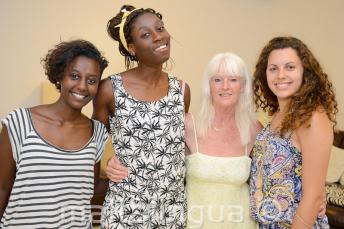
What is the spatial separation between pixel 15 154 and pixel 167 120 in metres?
0.62

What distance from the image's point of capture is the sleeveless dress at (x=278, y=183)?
60.4 inches

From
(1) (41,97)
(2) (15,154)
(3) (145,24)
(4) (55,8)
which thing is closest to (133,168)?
(2) (15,154)

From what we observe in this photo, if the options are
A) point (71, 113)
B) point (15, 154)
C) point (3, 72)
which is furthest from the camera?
point (3, 72)

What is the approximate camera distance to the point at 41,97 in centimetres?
367

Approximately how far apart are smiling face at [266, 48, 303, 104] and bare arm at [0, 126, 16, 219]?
3.45 ft

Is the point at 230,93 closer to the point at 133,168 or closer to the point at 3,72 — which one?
the point at 133,168

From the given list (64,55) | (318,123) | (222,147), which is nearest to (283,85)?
(318,123)

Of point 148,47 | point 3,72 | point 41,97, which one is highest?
point 148,47

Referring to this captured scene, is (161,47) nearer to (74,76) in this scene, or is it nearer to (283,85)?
(74,76)

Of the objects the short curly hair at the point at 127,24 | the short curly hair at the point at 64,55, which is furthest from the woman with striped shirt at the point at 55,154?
the short curly hair at the point at 127,24

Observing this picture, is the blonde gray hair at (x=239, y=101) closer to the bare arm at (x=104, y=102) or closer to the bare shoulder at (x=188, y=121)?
the bare shoulder at (x=188, y=121)

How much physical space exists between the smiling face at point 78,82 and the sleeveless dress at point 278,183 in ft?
2.47

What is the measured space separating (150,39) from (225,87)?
1.36 ft

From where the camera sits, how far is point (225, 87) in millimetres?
1839
